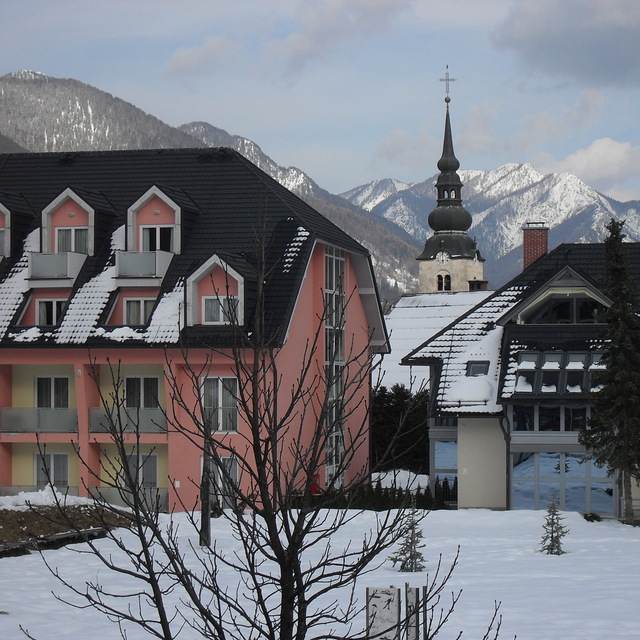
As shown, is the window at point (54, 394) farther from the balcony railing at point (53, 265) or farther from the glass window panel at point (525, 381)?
the glass window panel at point (525, 381)

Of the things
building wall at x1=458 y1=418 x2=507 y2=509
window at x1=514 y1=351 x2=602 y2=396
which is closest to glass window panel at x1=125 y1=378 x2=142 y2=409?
building wall at x1=458 y1=418 x2=507 y2=509

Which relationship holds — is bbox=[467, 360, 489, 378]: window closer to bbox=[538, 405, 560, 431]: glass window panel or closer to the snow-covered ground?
bbox=[538, 405, 560, 431]: glass window panel

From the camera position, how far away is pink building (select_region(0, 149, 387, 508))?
31.7 meters

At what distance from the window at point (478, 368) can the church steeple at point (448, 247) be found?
8264 centimetres

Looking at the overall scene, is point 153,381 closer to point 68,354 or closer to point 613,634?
point 68,354

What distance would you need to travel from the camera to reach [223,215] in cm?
3462

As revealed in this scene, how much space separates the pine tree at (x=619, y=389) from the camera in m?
28.3

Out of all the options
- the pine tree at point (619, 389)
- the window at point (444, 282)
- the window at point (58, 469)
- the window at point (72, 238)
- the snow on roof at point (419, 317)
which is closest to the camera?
the pine tree at point (619, 389)

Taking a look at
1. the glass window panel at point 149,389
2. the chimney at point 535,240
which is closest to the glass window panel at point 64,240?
the glass window panel at point 149,389

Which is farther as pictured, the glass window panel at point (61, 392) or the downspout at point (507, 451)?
the glass window panel at point (61, 392)

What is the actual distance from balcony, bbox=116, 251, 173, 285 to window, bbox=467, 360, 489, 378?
30.3 feet

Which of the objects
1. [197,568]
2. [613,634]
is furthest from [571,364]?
[613,634]

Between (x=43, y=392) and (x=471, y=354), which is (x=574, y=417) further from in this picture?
(x=43, y=392)

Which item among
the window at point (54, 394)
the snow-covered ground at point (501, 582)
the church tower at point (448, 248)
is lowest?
the snow-covered ground at point (501, 582)
